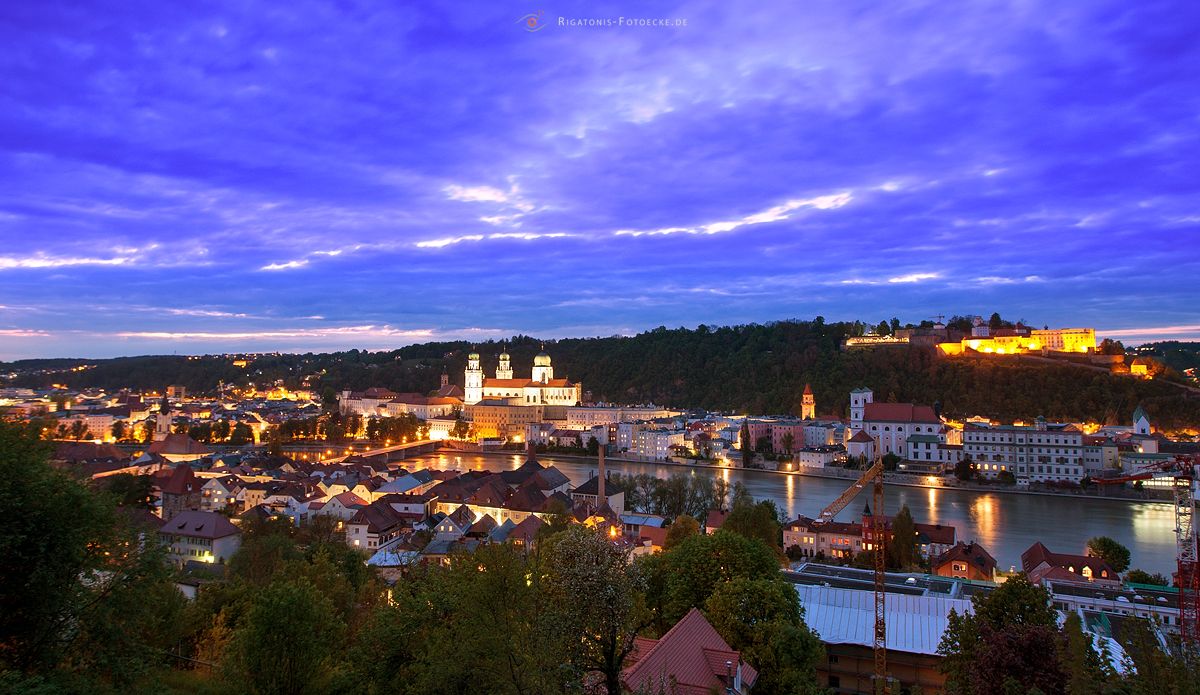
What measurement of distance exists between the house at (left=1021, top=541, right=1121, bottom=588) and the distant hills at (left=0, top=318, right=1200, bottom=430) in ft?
65.1

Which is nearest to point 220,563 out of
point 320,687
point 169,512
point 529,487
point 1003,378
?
point 169,512

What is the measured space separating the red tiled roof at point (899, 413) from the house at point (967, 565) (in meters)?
16.7

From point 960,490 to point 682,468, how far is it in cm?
879

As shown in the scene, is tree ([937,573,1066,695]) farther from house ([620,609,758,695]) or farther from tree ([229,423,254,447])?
tree ([229,423,254,447])

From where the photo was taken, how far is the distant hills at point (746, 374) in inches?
1099

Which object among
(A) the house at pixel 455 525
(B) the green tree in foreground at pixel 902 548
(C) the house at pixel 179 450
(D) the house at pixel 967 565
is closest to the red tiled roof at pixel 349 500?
(A) the house at pixel 455 525

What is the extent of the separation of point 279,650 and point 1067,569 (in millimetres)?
9894

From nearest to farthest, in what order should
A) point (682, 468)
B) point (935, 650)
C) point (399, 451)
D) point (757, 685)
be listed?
point (757, 685) < point (935, 650) < point (682, 468) < point (399, 451)

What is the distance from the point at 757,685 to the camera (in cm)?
530

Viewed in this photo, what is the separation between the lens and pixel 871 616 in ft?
22.3

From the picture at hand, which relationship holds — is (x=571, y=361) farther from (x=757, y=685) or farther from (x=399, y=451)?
(x=757, y=685)

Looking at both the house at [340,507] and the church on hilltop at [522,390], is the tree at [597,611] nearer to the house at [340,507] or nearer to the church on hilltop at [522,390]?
the house at [340,507]

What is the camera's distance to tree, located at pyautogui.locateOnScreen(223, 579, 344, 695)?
376 centimetres

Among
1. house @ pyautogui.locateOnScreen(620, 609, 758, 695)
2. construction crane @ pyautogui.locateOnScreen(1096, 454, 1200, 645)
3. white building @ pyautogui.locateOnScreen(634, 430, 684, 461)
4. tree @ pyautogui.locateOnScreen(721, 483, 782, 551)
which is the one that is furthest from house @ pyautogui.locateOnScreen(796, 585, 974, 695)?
white building @ pyautogui.locateOnScreen(634, 430, 684, 461)
